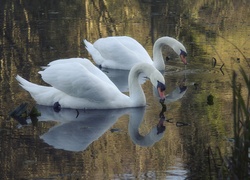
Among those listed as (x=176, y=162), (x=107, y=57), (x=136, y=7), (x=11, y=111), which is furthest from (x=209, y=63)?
(x=136, y=7)

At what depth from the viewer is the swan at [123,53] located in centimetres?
1438

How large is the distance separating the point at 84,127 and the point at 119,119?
0.66 meters

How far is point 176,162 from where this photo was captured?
841 centimetres

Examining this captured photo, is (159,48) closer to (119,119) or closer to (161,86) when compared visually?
(161,86)

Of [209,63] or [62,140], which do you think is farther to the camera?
[209,63]

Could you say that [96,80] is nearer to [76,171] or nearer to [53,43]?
[76,171]

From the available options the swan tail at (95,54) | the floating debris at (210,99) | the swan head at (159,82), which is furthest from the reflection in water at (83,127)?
the swan tail at (95,54)

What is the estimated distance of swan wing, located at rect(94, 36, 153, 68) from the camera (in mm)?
14495

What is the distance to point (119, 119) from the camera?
1048 cm

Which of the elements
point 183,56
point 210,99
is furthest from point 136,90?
point 183,56

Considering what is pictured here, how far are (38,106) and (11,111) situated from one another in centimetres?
65

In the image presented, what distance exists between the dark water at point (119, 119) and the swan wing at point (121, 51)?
1.89ft

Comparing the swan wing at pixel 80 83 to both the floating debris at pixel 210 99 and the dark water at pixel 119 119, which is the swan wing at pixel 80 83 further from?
the floating debris at pixel 210 99

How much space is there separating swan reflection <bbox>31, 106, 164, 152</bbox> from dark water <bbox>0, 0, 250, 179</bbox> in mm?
12
